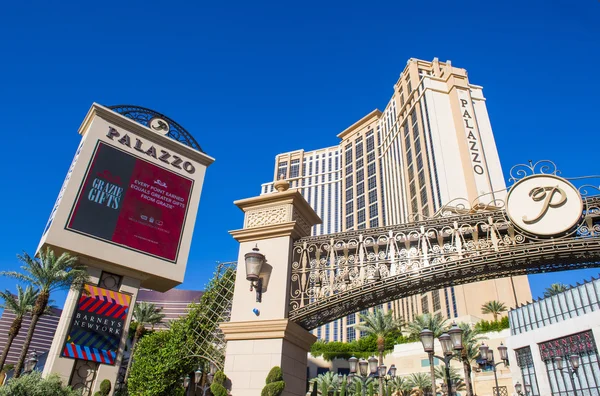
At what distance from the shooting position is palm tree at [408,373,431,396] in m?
36.5

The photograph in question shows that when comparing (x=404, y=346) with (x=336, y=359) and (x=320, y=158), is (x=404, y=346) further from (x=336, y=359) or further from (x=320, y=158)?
(x=320, y=158)

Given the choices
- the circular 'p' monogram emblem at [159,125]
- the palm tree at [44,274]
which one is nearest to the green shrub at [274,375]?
the palm tree at [44,274]

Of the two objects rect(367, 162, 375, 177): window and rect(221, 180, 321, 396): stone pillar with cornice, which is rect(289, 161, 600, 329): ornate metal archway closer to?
rect(221, 180, 321, 396): stone pillar with cornice

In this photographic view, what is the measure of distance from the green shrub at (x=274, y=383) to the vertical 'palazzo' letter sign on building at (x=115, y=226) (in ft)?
59.4

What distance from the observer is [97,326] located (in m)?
22.4

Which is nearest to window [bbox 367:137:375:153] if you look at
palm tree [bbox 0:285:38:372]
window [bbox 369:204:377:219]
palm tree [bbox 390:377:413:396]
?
window [bbox 369:204:377:219]

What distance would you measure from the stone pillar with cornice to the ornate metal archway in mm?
279

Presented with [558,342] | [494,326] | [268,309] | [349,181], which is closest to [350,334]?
[349,181]

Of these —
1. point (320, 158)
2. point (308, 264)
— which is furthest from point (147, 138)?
point (320, 158)

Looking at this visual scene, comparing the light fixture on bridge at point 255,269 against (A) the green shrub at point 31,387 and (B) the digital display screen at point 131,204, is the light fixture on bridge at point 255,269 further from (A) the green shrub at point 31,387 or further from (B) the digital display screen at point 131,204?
(B) the digital display screen at point 131,204

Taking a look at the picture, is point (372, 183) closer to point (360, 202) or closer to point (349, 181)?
point (360, 202)

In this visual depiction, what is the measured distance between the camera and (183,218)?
25.4 metres

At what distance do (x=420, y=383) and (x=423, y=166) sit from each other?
112 feet

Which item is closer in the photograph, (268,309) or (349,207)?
(268,309)
